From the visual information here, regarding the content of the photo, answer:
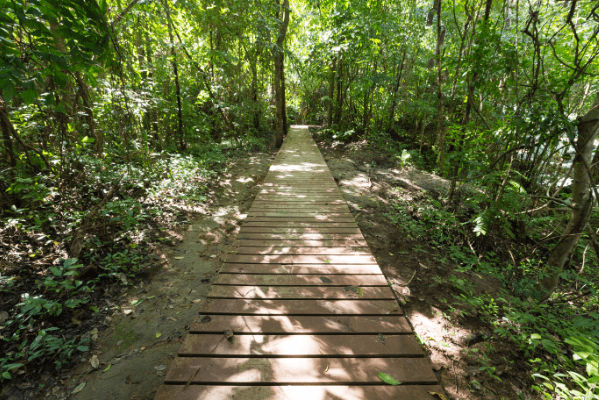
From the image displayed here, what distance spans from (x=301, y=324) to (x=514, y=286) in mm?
3401

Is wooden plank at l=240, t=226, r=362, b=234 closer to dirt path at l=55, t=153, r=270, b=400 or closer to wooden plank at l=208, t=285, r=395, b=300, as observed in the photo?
dirt path at l=55, t=153, r=270, b=400

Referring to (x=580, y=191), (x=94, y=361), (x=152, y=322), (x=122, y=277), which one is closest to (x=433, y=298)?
(x=580, y=191)

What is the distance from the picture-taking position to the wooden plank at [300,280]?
9.14 ft

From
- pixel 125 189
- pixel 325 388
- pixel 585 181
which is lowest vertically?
pixel 325 388

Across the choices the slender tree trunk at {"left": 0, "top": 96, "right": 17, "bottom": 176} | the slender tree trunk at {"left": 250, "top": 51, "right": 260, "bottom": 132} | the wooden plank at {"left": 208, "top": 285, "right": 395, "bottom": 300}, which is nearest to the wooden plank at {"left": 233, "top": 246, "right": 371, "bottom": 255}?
the wooden plank at {"left": 208, "top": 285, "right": 395, "bottom": 300}

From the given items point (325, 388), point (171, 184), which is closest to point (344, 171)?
point (171, 184)

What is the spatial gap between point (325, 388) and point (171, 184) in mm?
5162

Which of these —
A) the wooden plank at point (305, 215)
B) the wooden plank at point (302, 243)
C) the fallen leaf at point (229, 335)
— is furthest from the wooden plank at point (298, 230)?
the fallen leaf at point (229, 335)

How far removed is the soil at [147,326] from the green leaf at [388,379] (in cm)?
187

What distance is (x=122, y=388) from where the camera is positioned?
2.16 metres

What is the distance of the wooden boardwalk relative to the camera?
174 centimetres

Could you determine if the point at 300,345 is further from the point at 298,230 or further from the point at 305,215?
the point at 305,215

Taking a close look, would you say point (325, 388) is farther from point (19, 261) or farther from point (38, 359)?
point (19, 261)

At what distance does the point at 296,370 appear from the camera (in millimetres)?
1835
